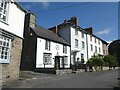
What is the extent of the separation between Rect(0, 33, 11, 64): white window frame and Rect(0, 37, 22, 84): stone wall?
0.41 m

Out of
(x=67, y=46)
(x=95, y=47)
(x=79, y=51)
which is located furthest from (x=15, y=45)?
(x=95, y=47)

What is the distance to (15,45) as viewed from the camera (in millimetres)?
13781

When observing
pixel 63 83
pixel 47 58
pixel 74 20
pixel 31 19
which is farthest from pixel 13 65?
pixel 74 20

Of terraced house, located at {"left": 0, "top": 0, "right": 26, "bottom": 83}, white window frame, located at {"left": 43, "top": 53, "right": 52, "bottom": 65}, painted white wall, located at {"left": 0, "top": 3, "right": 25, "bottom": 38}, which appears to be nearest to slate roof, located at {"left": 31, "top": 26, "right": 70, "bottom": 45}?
white window frame, located at {"left": 43, "top": 53, "right": 52, "bottom": 65}

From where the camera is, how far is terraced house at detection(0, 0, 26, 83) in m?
12.2

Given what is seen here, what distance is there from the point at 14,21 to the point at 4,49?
2701 millimetres

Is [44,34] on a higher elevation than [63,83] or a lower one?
higher

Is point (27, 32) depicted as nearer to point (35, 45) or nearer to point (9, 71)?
point (35, 45)

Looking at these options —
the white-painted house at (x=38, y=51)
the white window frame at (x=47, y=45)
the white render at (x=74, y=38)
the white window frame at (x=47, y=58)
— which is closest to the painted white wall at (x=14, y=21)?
the white-painted house at (x=38, y=51)

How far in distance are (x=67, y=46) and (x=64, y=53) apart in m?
1.99

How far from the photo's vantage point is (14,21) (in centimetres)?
1380

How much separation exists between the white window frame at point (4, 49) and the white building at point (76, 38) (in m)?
24.1

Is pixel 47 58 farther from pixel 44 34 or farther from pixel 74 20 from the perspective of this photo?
pixel 74 20

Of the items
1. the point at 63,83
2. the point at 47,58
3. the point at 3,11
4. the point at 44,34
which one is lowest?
the point at 63,83
